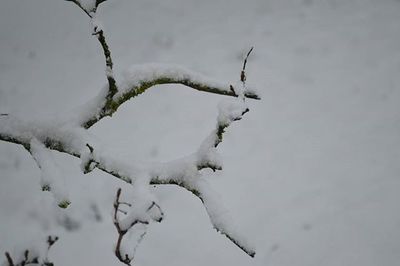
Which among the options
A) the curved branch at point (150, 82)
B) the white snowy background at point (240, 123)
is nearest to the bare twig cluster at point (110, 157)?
the curved branch at point (150, 82)

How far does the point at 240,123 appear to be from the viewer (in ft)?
14.5

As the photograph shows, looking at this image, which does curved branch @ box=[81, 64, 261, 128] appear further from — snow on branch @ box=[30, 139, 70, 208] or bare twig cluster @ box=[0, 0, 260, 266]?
snow on branch @ box=[30, 139, 70, 208]

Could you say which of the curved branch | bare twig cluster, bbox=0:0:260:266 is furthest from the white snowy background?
the curved branch

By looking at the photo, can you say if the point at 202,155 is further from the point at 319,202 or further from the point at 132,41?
the point at 132,41

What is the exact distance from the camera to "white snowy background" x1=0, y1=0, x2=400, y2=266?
345 centimetres

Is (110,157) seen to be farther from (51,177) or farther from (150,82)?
(150,82)

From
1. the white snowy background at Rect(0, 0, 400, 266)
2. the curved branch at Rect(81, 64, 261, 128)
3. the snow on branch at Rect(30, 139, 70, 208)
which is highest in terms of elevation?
the curved branch at Rect(81, 64, 261, 128)

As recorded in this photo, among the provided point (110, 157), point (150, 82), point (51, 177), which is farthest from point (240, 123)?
point (51, 177)

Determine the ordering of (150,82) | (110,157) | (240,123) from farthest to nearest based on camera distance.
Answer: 1. (240,123)
2. (150,82)
3. (110,157)

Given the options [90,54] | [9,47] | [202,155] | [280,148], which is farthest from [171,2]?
[202,155]

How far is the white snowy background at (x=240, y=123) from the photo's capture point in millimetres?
3449

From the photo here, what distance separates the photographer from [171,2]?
5789 mm

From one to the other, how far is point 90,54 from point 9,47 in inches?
42.8

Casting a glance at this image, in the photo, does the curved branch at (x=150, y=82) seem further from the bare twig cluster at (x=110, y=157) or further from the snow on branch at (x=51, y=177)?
the snow on branch at (x=51, y=177)
